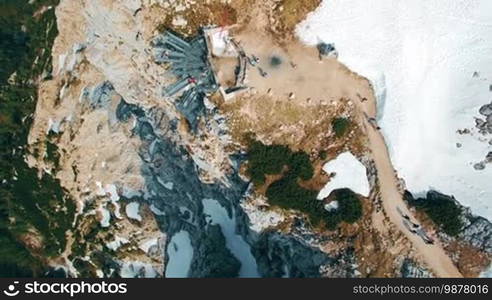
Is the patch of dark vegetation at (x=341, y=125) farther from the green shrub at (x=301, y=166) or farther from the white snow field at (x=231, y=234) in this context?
the white snow field at (x=231, y=234)

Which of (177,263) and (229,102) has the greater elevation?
(229,102)

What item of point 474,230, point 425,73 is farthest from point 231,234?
point 425,73

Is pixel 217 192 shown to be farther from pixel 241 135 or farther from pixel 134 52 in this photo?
pixel 134 52

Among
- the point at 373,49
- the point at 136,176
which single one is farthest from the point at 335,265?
the point at 136,176

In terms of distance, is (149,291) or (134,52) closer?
(149,291)

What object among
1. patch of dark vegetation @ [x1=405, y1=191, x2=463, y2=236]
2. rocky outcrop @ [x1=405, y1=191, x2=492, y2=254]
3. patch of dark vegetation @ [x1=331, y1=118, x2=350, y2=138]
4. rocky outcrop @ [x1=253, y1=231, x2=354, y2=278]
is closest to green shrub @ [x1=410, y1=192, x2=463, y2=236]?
patch of dark vegetation @ [x1=405, y1=191, x2=463, y2=236]

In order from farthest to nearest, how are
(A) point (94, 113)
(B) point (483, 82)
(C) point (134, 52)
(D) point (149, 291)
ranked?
(A) point (94, 113), (C) point (134, 52), (B) point (483, 82), (D) point (149, 291)
